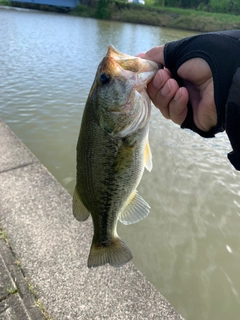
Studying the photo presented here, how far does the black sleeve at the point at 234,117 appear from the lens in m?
1.71

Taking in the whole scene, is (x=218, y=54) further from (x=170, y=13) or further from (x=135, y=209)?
(x=170, y=13)

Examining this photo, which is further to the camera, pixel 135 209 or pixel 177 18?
pixel 177 18

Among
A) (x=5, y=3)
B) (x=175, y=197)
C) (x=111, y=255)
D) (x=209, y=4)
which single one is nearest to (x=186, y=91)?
(x=111, y=255)

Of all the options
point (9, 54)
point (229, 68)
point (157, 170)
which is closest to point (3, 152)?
point (157, 170)

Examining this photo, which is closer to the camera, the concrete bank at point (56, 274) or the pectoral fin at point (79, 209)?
the pectoral fin at point (79, 209)

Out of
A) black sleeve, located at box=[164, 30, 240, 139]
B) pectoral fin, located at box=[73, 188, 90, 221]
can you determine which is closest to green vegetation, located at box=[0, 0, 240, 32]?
black sleeve, located at box=[164, 30, 240, 139]

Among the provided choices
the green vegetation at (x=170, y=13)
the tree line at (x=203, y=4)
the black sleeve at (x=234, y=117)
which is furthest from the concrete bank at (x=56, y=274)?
the tree line at (x=203, y=4)

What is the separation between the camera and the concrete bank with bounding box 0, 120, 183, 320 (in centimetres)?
257

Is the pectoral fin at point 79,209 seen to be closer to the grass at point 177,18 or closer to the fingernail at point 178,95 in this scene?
the fingernail at point 178,95

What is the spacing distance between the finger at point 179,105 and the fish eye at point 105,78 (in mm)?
547

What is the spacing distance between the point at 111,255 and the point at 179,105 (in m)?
1.16

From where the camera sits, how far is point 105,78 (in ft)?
5.62

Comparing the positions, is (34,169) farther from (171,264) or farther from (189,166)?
(189,166)

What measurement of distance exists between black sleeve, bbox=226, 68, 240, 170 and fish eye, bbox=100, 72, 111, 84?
29.1 inches
